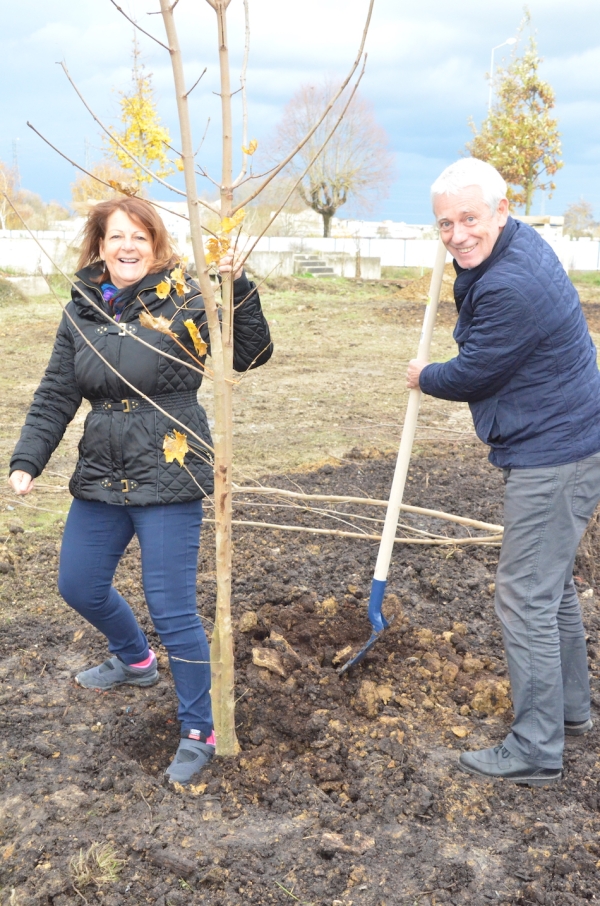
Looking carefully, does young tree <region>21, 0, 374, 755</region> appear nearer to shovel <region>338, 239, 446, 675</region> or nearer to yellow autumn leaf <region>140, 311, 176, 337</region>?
yellow autumn leaf <region>140, 311, 176, 337</region>

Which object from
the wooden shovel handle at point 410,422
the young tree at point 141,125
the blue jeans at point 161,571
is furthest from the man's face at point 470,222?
the young tree at point 141,125

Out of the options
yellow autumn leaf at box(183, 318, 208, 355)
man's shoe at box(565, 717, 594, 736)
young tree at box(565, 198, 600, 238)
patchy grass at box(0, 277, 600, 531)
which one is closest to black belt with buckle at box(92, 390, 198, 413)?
patchy grass at box(0, 277, 600, 531)

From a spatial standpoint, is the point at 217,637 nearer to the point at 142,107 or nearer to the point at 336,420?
the point at 336,420

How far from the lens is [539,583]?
2479mm

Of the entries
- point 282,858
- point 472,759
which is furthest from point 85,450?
point 472,759

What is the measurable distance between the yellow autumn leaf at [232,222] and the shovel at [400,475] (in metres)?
0.91

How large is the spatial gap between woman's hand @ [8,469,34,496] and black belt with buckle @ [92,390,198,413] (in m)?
0.34

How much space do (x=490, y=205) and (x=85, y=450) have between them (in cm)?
148

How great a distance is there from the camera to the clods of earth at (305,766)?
2.15 m

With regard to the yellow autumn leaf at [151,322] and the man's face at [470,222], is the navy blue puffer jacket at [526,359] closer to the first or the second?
the man's face at [470,222]

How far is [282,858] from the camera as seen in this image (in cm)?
222

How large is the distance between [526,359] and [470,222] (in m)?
0.43

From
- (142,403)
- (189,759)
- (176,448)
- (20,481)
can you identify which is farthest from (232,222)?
(189,759)

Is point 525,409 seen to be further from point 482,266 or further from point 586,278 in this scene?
point 586,278
